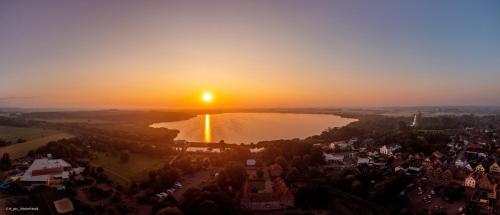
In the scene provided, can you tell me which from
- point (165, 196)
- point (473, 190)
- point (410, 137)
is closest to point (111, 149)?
point (165, 196)

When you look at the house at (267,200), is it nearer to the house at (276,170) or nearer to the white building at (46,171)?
the house at (276,170)

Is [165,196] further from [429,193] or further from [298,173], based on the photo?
[429,193]

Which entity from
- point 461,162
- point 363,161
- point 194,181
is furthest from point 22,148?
point 461,162

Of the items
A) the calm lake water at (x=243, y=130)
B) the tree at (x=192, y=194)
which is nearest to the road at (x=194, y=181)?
the tree at (x=192, y=194)

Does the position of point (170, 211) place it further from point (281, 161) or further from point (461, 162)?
point (461, 162)

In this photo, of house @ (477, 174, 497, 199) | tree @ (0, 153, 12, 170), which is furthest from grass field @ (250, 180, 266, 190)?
tree @ (0, 153, 12, 170)

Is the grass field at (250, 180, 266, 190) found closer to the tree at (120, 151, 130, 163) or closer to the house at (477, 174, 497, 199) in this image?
the tree at (120, 151, 130, 163)
